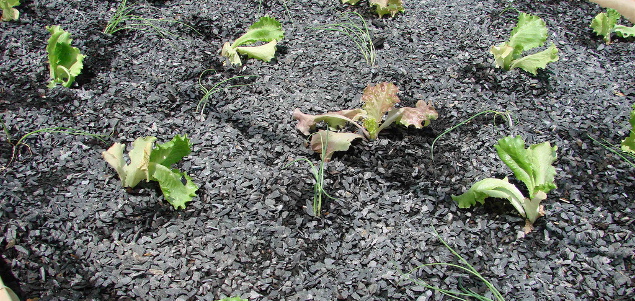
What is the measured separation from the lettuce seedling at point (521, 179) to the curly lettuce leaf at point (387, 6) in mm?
1478

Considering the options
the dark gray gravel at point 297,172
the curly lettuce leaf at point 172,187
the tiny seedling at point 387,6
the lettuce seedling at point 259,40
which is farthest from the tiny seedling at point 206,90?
the tiny seedling at point 387,6

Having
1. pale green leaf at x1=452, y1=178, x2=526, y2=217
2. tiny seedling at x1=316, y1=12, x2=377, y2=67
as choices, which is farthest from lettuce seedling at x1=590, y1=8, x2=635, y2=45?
pale green leaf at x1=452, y1=178, x2=526, y2=217

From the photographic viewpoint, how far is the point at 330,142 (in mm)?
2061

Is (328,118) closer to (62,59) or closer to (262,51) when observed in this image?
(262,51)

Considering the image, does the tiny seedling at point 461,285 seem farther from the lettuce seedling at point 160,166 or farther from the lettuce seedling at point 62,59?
the lettuce seedling at point 62,59

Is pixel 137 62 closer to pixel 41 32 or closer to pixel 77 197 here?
pixel 41 32

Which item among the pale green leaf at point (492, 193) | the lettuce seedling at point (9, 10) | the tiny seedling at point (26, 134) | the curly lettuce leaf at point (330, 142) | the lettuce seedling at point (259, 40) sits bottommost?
the pale green leaf at point (492, 193)

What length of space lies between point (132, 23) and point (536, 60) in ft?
7.63

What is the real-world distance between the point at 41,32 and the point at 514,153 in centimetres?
265

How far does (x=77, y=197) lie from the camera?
73.0 inches

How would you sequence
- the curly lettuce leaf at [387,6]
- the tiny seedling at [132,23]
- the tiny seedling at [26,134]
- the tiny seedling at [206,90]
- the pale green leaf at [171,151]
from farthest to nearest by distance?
the curly lettuce leaf at [387,6] → the tiny seedling at [132,23] → the tiny seedling at [206,90] → the tiny seedling at [26,134] → the pale green leaf at [171,151]

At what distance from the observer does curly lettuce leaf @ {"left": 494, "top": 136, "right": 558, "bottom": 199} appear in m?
1.85

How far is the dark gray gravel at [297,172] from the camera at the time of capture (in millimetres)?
1662

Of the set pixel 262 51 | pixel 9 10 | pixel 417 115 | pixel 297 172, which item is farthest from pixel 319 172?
pixel 9 10
